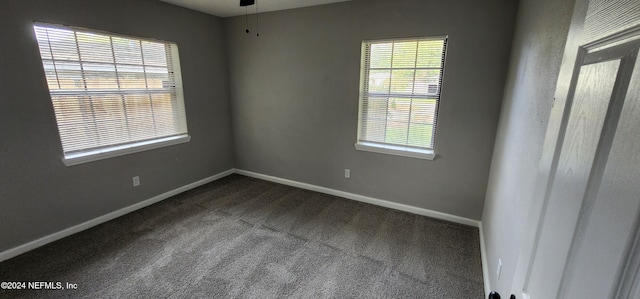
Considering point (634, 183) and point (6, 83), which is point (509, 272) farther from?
point (6, 83)

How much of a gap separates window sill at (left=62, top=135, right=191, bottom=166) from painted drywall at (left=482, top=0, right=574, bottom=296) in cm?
362

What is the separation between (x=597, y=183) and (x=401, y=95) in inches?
104

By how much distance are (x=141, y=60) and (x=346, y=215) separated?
3004 millimetres

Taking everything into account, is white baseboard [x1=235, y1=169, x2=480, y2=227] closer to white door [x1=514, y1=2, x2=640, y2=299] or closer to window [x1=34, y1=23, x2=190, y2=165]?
window [x1=34, y1=23, x2=190, y2=165]

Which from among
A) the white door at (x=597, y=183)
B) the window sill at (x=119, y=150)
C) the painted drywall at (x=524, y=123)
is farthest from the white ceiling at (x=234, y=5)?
the white door at (x=597, y=183)

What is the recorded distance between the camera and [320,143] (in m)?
3.55

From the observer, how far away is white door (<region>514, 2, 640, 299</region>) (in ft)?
1.17

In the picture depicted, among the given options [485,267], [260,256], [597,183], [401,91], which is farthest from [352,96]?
[597,183]

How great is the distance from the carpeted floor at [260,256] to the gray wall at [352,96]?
443 mm

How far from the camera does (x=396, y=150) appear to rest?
10.1ft

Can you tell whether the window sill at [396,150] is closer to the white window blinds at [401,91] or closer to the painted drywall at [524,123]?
the white window blinds at [401,91]

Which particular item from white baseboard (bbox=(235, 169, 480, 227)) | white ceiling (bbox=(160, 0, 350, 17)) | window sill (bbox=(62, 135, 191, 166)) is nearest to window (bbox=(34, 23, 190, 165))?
window sill (bbox=(62, 135, 191, 166))

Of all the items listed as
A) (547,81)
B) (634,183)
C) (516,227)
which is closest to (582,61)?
(634,183)

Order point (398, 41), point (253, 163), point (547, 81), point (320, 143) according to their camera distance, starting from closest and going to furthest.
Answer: point (547, 81), point (398, 41), point (320, 143), point (253, 163)
